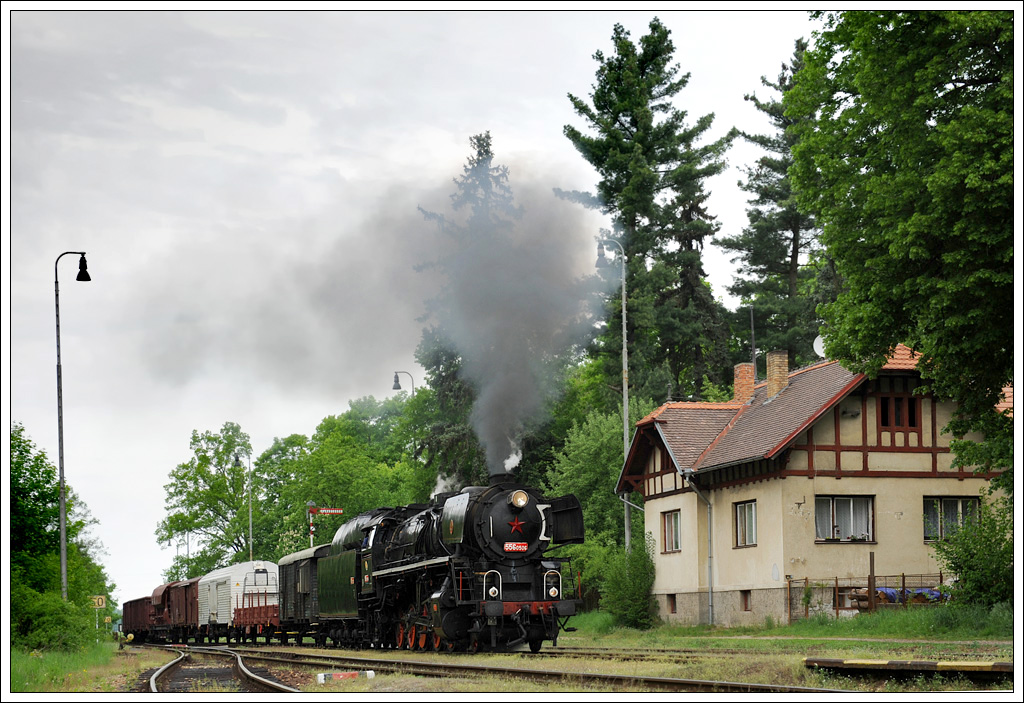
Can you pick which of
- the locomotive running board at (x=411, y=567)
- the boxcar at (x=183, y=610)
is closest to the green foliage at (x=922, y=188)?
the locomotive running board at (x=411, y=567)

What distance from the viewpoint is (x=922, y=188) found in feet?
69.7

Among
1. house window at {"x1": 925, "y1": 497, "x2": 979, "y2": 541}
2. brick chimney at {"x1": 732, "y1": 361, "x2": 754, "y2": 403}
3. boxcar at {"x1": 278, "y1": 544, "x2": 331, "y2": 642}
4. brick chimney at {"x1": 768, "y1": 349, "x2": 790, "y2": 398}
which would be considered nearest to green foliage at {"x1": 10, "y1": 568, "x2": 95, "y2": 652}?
boxcar at {"x1": 278, "y1": 544, "x2": 331, "y2": 642}

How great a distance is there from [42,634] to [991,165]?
Result: 2055cm

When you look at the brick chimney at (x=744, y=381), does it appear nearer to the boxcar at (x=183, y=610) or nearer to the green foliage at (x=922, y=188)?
the green foliage at (x=922, y=188)

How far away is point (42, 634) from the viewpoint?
24219mm

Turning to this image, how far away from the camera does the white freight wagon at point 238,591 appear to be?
40934 millimetres

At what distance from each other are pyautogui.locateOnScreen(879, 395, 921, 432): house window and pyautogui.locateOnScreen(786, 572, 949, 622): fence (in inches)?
159

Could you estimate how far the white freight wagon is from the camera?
134ft

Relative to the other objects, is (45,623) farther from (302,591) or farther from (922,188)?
(922,188)

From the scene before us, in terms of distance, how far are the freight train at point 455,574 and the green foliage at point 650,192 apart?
21.6 metres

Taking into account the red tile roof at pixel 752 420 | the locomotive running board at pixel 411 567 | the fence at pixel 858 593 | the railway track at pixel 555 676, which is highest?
the red tile roof at pixel 752 420

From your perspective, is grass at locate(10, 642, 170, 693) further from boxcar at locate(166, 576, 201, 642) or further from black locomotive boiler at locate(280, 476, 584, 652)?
boxcar at locate(166, 576, 201, 642)

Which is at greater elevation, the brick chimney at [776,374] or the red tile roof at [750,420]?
the brick chimney at [776,374]

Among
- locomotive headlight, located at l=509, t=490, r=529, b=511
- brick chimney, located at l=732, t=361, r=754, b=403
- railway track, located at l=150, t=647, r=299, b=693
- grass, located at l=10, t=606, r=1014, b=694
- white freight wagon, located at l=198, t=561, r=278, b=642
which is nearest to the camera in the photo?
grass, located at l=10, t=606, r=1014, b=694
